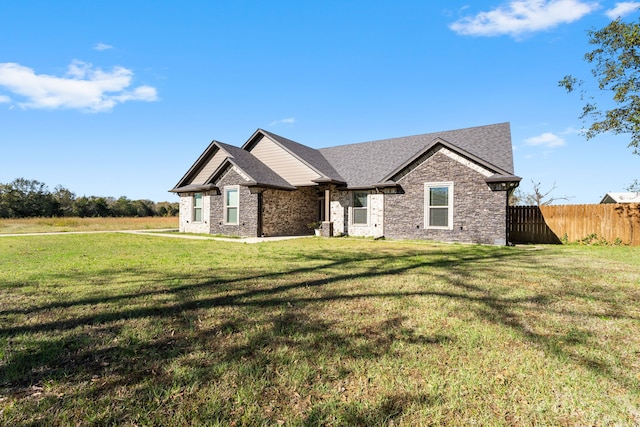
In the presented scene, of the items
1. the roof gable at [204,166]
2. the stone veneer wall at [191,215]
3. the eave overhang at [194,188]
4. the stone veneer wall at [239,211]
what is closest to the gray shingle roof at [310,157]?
the roof gable at [204,166]

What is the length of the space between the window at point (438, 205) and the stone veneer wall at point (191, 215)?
42.8 ft

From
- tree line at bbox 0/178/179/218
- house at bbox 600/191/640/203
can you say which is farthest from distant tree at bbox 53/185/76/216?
house at bbox 600/191/640/203

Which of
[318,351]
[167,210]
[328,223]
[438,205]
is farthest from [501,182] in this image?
[167,210]

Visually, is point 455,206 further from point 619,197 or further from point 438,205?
Result: point 619,197

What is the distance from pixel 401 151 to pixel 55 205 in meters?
53.3

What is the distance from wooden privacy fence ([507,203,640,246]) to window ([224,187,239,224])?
1434 cm

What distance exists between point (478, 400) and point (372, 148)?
20102 millimetres

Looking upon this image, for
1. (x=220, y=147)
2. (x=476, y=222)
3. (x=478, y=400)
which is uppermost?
(x=220, y=147)

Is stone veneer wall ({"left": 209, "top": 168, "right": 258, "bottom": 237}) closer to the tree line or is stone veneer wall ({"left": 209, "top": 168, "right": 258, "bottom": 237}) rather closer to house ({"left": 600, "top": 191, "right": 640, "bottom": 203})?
the tree line

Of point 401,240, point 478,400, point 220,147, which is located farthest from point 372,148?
point 478,400

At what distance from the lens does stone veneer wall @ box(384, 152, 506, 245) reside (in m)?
13.8

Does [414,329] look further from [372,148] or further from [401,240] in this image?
[372,148]

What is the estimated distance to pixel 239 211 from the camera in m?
17.8

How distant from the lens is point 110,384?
2.62 m
